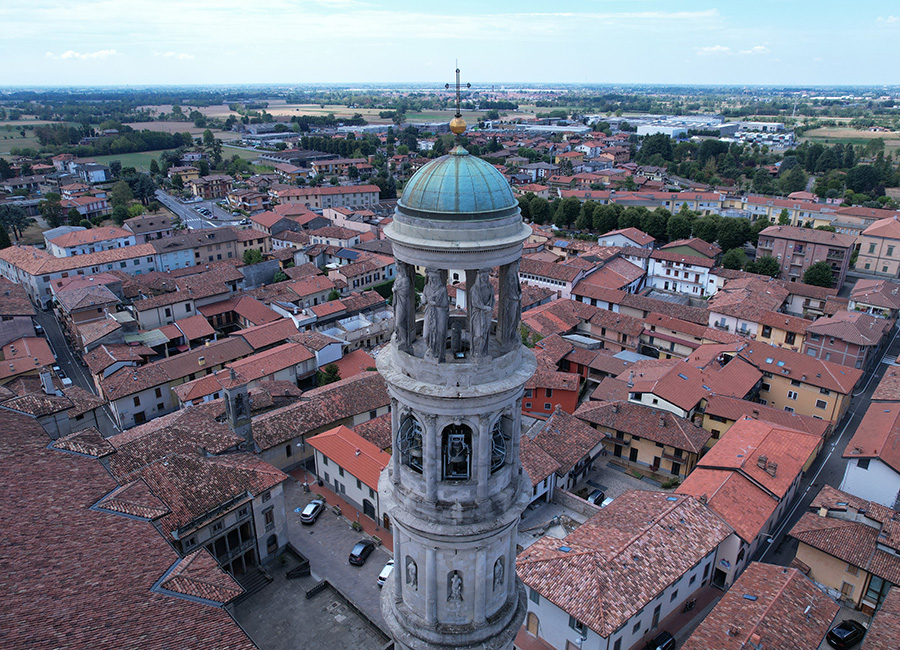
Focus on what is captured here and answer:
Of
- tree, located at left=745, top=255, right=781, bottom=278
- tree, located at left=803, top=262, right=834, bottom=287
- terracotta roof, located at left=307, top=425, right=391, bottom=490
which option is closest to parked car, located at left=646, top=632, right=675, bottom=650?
terracotta roof, located at left=307, top=425, right=391, bottom=490

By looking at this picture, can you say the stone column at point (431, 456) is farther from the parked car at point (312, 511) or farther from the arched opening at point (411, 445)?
the parked car at point (312, 511)

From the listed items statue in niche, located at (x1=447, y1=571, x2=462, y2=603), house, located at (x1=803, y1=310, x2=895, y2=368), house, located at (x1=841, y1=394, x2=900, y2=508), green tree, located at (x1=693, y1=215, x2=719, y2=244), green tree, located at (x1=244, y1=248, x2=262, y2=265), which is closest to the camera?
statue in niche, located at (x1=447, y1=571, x2=462, y2=603)

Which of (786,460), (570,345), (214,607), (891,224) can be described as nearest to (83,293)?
(570,345)

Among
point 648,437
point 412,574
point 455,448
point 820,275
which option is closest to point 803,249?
point 820,275

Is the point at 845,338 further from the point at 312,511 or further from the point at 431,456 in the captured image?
the point at 431,456

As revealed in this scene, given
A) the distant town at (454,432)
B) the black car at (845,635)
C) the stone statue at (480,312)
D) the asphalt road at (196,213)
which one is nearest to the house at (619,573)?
the distant town at (454,432)

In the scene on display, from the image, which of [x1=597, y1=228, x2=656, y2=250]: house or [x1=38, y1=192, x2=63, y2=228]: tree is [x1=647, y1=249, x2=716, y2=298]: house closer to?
[x1=597, y1=228, x2=656, y2=250]: house

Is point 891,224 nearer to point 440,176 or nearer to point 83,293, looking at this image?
point 440,176
